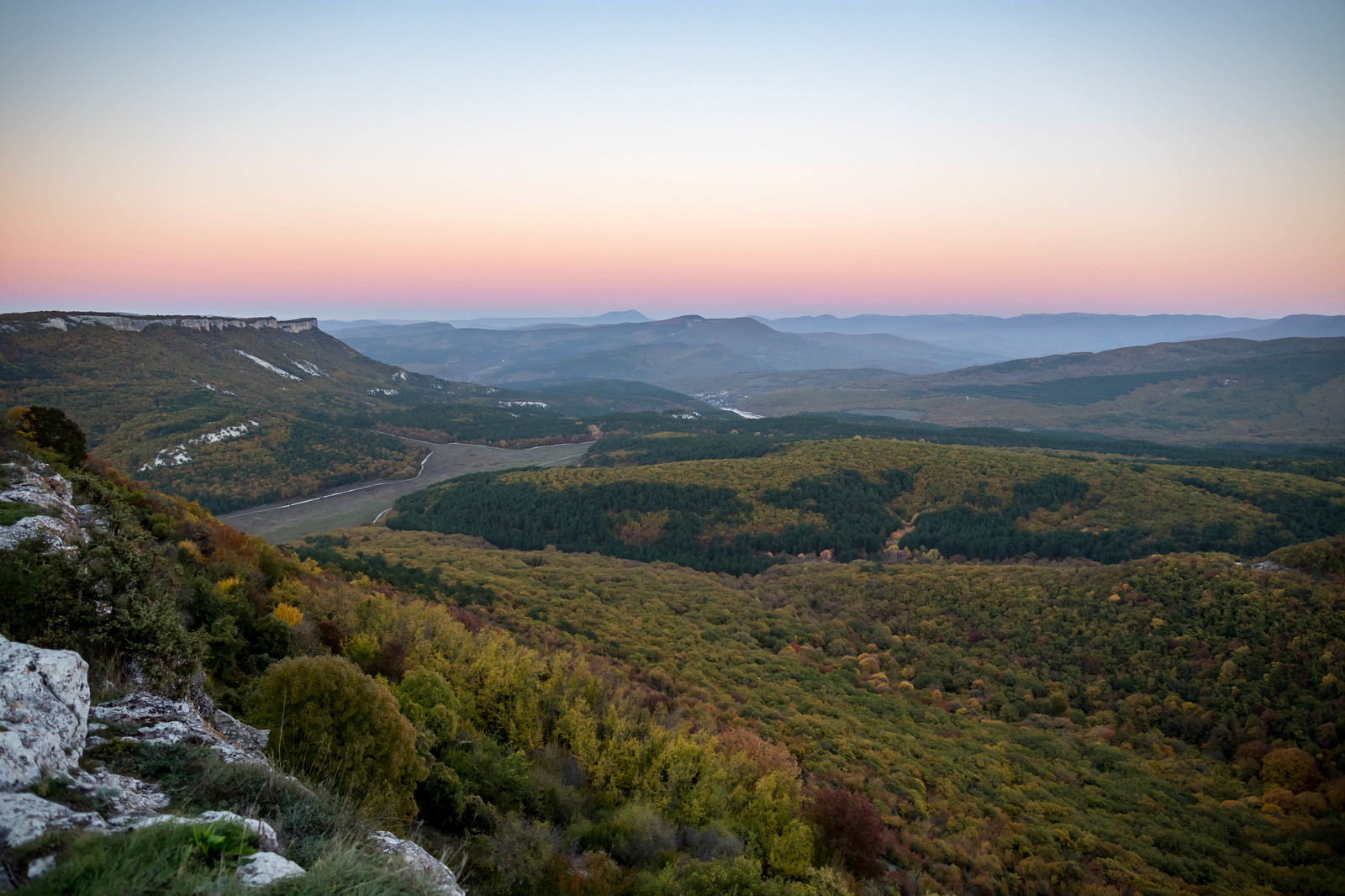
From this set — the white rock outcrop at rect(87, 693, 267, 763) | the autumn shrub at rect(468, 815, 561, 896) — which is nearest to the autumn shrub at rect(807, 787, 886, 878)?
the autumn shrub at rect(468, 815, 561, 896)

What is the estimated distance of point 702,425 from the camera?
16700cm

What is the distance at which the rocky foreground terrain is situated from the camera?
525 centimetres

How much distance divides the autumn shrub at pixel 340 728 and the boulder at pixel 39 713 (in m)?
3.82

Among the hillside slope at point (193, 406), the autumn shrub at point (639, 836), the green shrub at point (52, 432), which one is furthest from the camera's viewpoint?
the hillside slope at point (193, 406)

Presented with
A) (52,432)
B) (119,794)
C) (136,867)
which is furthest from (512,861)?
(52,432)

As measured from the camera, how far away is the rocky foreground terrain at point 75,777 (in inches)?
207

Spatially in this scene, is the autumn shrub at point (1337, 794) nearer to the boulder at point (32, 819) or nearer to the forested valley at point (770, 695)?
the forested valley at point (770, 695)

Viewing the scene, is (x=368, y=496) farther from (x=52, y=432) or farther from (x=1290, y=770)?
(x=1290, y=770)

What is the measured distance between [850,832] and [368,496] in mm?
89269

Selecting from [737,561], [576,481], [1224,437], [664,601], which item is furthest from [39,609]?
[1224,437]

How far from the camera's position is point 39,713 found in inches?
258

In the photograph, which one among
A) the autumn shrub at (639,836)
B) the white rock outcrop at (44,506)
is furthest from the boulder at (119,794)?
the autumn shrub at (639,836)

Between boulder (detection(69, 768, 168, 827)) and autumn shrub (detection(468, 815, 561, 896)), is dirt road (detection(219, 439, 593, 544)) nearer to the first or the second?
autumn shrub (detection(468, 815, 561, 896))

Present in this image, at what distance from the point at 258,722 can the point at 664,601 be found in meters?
36.3
